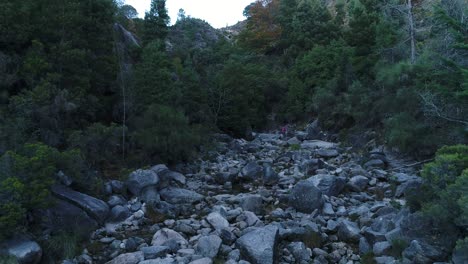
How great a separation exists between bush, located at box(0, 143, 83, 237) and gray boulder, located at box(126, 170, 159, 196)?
12.0 ft

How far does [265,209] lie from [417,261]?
5.92 meters

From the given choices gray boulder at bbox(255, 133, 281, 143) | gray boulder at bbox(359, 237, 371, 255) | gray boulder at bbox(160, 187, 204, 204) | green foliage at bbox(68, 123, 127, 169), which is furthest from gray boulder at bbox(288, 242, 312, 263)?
gray boulder at bbox(255, 133, 281, 143)

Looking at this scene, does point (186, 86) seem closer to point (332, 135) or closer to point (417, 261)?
point (332, 135)

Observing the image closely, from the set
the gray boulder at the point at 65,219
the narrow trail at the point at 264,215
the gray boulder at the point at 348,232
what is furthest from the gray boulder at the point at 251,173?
the gray boulder at the point at 65,219

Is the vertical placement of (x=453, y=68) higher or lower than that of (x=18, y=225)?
higher

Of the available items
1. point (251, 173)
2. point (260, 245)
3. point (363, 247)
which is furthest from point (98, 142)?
point (363, 247)

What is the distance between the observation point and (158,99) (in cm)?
1831

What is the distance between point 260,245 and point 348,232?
267 cm

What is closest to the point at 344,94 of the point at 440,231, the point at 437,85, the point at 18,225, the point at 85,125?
the point at 437,85

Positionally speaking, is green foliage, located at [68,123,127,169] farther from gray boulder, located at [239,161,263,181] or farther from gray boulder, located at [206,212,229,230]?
gray boulder, located at [206,212,229,230]

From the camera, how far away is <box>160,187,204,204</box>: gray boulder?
46.9 feet

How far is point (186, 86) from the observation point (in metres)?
22.8

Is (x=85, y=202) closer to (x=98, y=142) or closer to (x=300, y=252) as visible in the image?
(x=98, y=142)

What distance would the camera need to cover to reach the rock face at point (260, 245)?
9.43m
